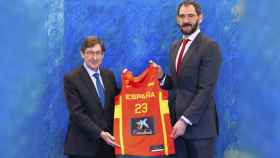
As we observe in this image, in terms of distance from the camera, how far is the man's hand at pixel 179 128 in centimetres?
284

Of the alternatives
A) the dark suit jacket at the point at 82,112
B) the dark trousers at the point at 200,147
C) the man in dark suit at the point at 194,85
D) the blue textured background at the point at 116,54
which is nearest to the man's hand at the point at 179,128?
the man in dark suit at the point at 194,85

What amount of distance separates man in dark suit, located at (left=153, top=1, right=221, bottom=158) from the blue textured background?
0.43m

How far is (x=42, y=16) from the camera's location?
3.30 meters

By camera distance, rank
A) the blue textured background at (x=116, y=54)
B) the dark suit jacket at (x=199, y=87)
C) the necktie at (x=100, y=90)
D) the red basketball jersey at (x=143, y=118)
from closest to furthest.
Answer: the dark suit jacket at (x=199, y=87), the red basketball jersey at (x=143, y=118), the necktie at (x=100, y=90), the blue textured background at (x=116, y=54)

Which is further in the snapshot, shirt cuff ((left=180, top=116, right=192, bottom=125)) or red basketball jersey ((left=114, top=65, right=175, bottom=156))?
red basketball jersey ((left=114, top=65, right=175, bottom=156))

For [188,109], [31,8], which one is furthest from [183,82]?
[31,8]

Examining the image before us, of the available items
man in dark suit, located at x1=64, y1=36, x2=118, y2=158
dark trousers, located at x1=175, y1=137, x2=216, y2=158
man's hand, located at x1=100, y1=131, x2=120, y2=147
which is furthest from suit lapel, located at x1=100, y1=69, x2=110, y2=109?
dark trousers, located at x1=175, y1=137, x2=216, y2=158

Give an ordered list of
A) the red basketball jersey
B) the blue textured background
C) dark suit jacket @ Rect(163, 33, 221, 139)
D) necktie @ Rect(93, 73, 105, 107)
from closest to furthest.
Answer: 1. dark suit jacket @ Rect(163, 33, 221, 139)
2. the red basketball jersey
3. necktie @ Rect(93, 73, 105, 107)
4. the blue textured background

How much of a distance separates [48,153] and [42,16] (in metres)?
1.01

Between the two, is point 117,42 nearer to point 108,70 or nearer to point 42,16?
point 108,70

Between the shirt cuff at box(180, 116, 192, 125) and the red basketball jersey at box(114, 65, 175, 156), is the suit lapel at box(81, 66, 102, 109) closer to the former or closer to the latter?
the red basketball jersey at box(114, 65, 175, 156)

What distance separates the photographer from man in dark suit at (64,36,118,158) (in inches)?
115

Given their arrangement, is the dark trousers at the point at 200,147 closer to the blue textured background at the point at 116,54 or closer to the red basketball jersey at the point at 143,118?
the red basketball jersey at the point at 143,118

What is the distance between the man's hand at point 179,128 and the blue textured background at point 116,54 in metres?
0.62
